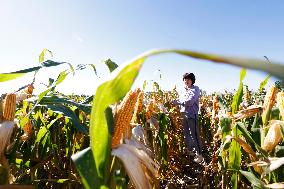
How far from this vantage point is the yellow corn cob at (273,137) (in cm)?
188

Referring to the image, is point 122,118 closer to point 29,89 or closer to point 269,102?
point 269,102

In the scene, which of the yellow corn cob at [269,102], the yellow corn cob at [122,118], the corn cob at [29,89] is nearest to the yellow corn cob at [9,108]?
the yellow corn cob at [122,118]

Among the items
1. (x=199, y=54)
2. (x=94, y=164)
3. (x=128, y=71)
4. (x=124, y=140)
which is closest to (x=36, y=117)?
(x=124, y=140)

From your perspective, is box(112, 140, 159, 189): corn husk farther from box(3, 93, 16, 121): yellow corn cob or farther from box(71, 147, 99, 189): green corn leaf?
box(3, 93, 16, 121): yellow corn cob

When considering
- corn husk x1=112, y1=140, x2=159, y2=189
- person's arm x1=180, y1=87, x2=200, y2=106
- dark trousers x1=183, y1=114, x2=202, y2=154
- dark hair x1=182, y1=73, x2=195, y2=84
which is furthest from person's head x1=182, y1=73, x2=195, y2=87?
corn husk x1=112, y1=140, x2=159, y2=189

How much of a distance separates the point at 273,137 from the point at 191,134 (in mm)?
4070

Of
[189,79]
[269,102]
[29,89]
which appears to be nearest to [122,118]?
[269,102]

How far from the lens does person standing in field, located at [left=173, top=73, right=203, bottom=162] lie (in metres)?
5.82

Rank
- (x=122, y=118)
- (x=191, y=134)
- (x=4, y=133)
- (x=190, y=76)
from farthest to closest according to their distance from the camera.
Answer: (x=191, y=134)
(x=190, y=76)
(x=4, y=133)
(x=122, y=118)

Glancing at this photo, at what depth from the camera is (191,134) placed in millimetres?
5926

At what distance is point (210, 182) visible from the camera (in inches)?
145

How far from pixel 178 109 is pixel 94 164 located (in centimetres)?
586

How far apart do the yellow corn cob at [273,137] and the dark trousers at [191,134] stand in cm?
387

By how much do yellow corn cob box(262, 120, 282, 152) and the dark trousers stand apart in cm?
387
